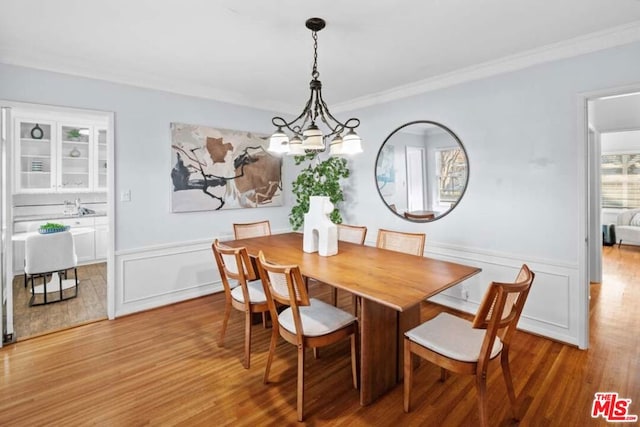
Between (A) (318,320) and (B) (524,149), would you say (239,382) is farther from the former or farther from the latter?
(B) (524,149)

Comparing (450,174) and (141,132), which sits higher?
(141,132)

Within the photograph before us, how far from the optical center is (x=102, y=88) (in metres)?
3.02

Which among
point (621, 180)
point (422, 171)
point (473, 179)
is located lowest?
point (473, 179)

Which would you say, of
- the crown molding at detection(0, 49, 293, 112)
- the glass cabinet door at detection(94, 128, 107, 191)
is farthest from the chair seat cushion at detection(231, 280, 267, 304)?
the glass cabinet door at detection(94, 128, 107, 191)

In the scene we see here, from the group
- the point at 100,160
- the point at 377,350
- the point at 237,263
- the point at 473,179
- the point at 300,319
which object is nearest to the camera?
the point at 300,319

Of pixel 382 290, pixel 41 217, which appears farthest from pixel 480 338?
pixel 41 217

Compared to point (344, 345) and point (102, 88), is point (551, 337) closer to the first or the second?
point (344, 345)

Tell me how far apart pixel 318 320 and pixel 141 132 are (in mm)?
2676

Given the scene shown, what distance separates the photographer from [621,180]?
6906 millimetres

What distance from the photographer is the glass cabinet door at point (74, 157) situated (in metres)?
5.10

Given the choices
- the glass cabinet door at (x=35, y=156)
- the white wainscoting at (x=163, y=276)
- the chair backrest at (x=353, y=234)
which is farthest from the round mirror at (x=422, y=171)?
the glass cabinet door at (x=35, y=156)

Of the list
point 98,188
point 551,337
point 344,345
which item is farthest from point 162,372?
point 98,188

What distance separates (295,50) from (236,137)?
161 cm

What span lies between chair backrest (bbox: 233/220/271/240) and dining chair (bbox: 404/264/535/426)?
2.16m
